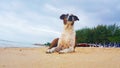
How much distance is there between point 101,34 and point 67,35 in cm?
4221

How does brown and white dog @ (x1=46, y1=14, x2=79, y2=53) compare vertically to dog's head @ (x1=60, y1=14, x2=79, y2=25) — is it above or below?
below

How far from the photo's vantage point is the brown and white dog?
11165 millimetres

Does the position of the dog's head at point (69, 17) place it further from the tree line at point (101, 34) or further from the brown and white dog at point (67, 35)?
the tree line at point (101, 34)

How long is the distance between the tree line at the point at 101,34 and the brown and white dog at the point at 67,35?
39454mm

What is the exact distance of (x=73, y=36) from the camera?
37.2 feet

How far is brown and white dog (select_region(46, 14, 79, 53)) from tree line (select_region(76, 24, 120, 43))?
3945 cm

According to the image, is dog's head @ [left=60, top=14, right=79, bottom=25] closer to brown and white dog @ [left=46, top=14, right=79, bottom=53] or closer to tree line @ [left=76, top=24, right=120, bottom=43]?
brown and white dog @ [left=46, top=14, right=79, bottom=53]

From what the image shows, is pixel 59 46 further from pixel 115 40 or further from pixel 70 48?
pixel 115 40

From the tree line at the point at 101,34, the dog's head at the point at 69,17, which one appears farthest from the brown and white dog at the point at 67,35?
the tree line at the point at 101,34

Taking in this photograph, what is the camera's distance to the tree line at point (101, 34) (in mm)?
51287

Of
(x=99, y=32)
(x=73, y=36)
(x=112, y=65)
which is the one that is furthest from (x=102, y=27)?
(x=112, y=65)

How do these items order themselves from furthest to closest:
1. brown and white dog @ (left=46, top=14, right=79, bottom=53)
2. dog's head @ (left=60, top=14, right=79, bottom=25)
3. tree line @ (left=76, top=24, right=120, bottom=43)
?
tree line @ (left=76, top=24, right=120, bottom=43), dog's head @ (left=60, top=14, right=79, bottom=25), brown and white dog @ (left=46, top=14, right=79, bottom=53)

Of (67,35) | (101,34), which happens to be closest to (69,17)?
(67,35)

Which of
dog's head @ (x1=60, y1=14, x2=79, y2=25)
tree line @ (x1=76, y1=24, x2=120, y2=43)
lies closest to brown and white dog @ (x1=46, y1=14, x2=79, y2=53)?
dog's head @ (x1=60, y1=14, x2=79, y2=25)
